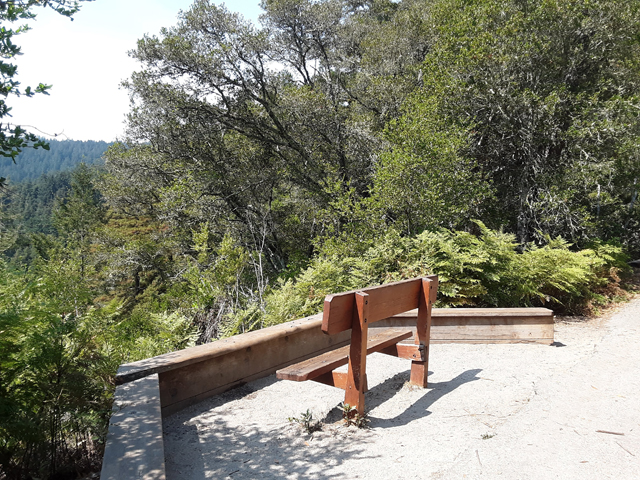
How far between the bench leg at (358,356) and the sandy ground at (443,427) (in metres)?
0.24

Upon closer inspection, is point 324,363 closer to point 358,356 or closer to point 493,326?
point 358,356

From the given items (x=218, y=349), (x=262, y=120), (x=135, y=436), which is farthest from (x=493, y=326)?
(x=262, y=120)

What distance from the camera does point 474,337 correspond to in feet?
18.7

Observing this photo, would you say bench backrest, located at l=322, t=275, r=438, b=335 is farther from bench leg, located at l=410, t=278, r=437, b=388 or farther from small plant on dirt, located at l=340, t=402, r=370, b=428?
small plant on dirt, located at l=340, t=402, r=370, b=428

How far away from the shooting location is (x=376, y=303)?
3.68m

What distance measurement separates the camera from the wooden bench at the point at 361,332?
11.0 ft

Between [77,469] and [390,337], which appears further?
[390,337]

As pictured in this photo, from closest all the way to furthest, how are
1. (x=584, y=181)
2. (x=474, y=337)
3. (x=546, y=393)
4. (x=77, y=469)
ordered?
(x=77, y=469) → (x=546, y=393) → (x=474, y=337) → (x=584, y=181)

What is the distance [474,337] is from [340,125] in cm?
989

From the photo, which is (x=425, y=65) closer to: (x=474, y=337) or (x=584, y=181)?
(x=584, y=181)

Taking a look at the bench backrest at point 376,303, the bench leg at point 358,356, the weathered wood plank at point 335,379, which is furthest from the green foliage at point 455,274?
the bench leg at point 358,356

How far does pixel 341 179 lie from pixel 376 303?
28.7 feet

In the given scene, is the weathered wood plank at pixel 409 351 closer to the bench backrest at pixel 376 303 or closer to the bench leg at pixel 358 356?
the bench backrest at pixel 376 303

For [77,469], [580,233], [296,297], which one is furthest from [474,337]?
[580,233]
